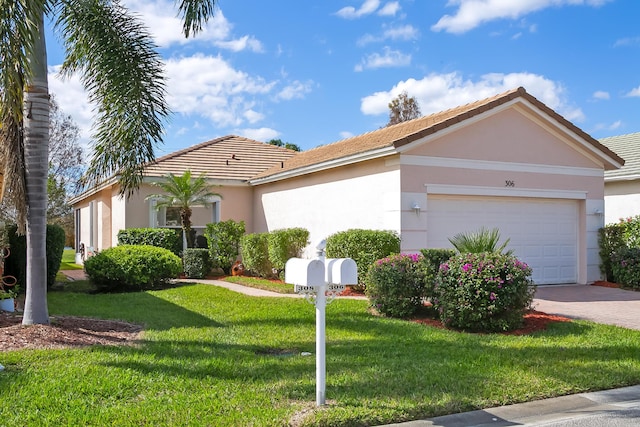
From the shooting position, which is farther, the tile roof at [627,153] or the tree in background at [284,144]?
the tree in background at [284,144]

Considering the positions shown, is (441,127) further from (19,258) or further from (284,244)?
(19,258)

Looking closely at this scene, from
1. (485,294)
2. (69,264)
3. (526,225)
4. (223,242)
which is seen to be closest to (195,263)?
(223,242)

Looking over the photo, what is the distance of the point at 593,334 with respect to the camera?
8.53 meters

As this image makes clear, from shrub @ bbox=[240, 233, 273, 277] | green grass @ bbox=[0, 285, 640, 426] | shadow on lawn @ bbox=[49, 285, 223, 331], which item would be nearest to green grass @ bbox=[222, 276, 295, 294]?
shrub @ bbox=[240, 233, 273, 277]

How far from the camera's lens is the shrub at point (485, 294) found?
8.61m

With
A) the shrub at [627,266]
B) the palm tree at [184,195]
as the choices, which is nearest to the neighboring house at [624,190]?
the shrub at [627,266]

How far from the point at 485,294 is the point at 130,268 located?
8832mm

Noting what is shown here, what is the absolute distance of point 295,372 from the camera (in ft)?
20.4

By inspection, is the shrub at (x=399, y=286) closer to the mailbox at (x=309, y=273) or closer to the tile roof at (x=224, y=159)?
Result: the mailbox at (x=309, y=273)

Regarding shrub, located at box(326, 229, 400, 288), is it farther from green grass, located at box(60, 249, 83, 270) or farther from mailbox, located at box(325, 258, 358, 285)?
green grass, located at box(60, 249, 83, 270)

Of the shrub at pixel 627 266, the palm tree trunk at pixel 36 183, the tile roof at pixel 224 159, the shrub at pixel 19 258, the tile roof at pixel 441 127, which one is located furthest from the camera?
the tile roof at pixel 224 159

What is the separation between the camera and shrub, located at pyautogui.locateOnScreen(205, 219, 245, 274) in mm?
17438

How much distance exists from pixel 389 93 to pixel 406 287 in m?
29.8

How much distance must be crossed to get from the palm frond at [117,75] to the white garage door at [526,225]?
6.81 meters
